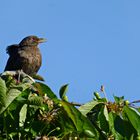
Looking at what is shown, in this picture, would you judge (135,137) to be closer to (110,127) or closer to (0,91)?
(110,127)

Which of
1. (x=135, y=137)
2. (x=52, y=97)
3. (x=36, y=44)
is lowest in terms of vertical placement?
(x=135, y=137)

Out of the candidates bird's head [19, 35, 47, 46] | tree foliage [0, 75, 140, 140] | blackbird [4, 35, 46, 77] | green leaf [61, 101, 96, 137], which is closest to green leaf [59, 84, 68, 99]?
tree foliage [0, 75, 140, 140]

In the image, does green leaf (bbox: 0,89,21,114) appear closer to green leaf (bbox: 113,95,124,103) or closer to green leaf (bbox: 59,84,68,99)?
green leaf (bbox: 59,84,68,99)

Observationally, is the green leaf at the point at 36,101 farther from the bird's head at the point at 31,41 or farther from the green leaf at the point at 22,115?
the bird's head at the point at 31,41

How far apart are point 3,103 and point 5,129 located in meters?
0.17

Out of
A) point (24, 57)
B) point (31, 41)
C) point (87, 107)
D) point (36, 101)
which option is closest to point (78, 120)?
point (87, 107)

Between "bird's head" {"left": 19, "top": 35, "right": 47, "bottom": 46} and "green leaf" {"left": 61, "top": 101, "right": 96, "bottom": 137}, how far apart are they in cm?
764

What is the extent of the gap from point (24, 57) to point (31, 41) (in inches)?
47.2

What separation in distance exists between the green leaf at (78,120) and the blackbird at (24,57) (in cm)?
628

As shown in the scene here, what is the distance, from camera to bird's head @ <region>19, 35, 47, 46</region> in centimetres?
1041

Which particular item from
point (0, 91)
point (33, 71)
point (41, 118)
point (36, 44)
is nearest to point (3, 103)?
point (0, 91)

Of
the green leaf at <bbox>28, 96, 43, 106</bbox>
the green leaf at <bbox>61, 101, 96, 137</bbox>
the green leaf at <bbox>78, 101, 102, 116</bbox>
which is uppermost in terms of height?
the green leaf at <bbox>28, 96, 43, 106</bbox>

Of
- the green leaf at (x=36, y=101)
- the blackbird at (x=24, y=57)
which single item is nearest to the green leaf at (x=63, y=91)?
the green leaf at (x=36, y=101)

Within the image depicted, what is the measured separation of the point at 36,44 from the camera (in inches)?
417
